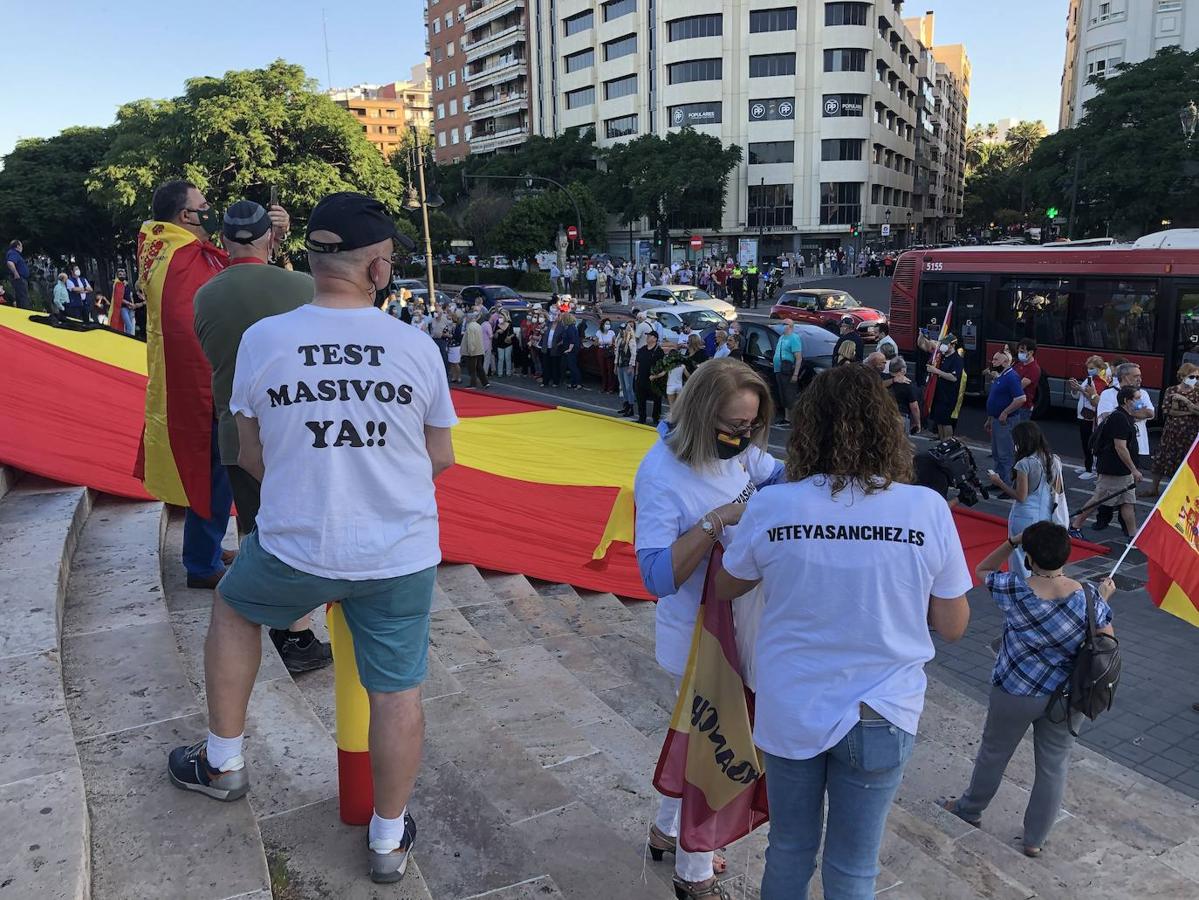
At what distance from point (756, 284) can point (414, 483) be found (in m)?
41.5

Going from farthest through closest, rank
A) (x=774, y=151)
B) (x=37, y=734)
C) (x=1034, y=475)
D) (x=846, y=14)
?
1. (x=774, y=151)
2. (x=846, y=14)
3. (x=1034, y=475)
4. (x=37, y=734)

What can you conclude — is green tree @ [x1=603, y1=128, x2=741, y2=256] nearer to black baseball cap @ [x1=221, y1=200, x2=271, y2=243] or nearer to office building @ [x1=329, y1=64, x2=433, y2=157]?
black baseball cap @ [x1=221, y1=200, x2=271, y2=243]

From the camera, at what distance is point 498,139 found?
275 ft

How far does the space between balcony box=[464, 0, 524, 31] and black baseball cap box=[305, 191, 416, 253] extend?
85.9 metres

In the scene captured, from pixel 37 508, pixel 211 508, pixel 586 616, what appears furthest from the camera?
pixel 586 616

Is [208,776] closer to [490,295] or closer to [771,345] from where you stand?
[771,345]

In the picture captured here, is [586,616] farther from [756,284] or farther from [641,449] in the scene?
[756,284]

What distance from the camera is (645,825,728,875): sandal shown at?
2.93m

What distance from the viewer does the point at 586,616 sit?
5832 mm

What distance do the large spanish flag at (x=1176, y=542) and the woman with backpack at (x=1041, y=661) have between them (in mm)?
1109

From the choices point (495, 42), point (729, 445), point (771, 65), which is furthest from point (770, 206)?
point (729, 445)

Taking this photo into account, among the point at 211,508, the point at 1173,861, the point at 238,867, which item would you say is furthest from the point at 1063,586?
the point at 211,508

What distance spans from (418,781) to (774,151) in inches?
2553

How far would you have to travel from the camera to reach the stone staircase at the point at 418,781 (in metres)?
2.37
